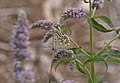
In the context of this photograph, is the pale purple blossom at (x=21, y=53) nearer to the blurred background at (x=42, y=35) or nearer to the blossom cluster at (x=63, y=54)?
the blossom cluster at (x=63, y=54)

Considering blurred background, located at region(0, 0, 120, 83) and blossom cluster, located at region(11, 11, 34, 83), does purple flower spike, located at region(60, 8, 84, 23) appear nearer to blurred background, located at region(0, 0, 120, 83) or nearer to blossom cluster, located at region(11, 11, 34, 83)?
blossom cluster, located at region(11, 11, 34, 83)

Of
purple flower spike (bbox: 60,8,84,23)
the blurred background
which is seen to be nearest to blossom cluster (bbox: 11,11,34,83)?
purple flower spike (bbox: 60,8,84,23)

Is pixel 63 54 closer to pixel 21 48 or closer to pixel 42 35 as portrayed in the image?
pixel 21 48

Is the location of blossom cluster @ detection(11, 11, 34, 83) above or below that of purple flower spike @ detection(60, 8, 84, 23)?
below

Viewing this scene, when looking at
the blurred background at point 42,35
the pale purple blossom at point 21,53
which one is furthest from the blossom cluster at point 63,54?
the blurred background at point 42,35

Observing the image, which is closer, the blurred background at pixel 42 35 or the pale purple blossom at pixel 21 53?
the pale purple blossom at pixel 21 53

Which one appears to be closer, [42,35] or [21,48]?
[21,48]

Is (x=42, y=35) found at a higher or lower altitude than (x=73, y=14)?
lower

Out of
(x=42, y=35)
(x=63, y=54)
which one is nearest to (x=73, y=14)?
(x=63, y=54)
